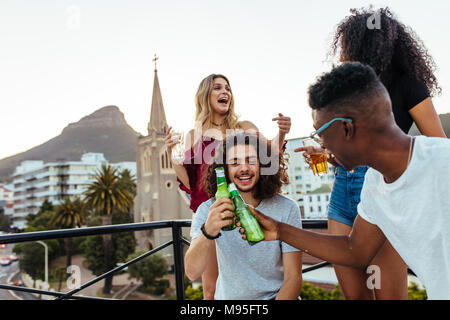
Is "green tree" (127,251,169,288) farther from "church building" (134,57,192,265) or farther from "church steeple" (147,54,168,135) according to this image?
"church steeple" (147,54,168,135)

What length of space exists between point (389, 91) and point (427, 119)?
25 cm

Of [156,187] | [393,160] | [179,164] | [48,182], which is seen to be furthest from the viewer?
[48,182]

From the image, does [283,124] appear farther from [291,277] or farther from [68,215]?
[68,215]

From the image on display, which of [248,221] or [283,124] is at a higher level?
[283,124]

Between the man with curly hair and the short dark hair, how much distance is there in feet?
1.90

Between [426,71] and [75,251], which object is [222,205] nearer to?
[426,71]

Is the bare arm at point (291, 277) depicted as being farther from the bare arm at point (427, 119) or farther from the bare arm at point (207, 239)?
the bare arm at point (427, 119)

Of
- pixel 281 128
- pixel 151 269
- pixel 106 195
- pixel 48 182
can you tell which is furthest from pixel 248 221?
pixel 48 182

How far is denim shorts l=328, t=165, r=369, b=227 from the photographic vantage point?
6.56 ft

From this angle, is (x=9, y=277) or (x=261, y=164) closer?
(x=261, y=164)

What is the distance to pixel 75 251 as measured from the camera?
2628 inches

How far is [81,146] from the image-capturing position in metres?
174

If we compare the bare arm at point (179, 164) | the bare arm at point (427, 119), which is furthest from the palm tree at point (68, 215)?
the bare arm at point (427, 119)
